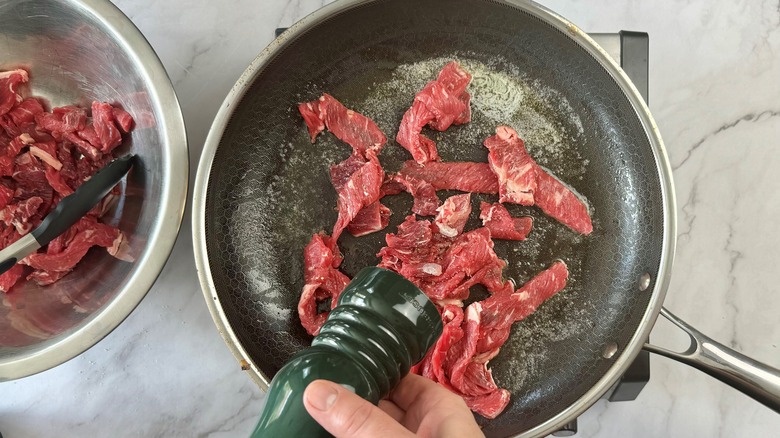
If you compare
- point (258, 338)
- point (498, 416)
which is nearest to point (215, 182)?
point (258, 338)

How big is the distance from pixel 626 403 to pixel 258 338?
1182 mm

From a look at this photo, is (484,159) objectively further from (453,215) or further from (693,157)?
(693,157)

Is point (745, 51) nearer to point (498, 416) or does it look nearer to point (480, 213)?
point (480, 213)

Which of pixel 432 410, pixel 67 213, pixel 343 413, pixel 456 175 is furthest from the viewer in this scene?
pixel 456 175

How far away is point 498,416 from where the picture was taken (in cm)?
155

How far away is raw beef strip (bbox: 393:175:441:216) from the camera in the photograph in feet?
5.16

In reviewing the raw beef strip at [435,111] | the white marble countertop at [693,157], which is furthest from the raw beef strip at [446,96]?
the white marble countertop at [693,157]

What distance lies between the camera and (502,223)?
5.15 ft

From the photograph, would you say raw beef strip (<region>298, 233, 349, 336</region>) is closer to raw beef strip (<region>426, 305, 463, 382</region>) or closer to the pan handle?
raw beef strip (<region>426, 305, 463, 382</region>)

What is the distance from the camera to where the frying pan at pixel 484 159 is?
1516mm

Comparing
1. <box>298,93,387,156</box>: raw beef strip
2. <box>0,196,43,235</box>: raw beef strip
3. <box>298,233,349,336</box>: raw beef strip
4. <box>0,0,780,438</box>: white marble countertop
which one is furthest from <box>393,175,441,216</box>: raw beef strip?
<box>0,196,43,235</box>: raw beef strip

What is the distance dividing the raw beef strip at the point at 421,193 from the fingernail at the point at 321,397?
0.81 metres

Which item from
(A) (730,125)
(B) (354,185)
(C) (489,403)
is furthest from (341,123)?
(A) (730,125)

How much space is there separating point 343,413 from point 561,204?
39.6 inches
